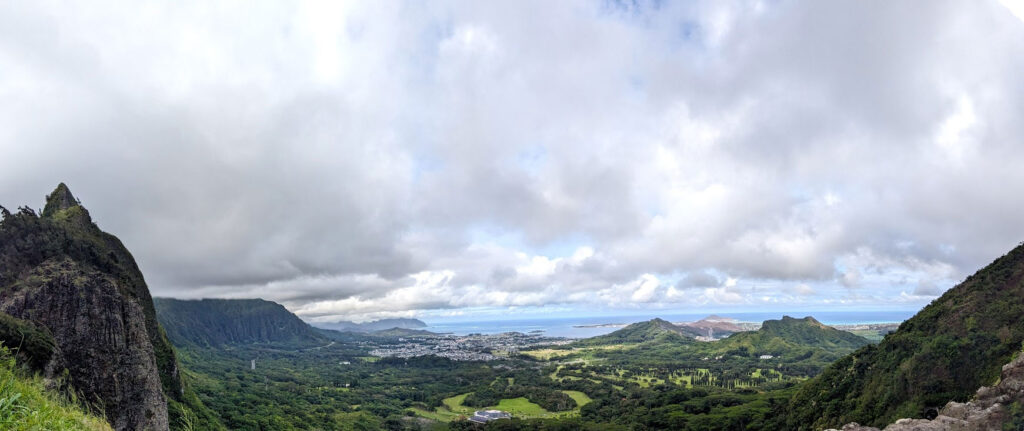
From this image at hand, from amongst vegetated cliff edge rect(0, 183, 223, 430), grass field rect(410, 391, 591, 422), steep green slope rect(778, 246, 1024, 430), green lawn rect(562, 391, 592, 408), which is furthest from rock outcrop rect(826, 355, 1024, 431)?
green lawn rect(562, 391, 592, 408)

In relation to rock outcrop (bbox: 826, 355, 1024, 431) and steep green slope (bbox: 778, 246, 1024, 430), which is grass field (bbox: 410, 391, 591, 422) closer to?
steep green slope (bbox: 778, 246, 1024, 430)

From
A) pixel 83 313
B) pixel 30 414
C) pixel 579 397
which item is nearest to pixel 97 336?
pixel 83 313

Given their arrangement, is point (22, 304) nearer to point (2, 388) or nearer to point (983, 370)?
point (2, 388)

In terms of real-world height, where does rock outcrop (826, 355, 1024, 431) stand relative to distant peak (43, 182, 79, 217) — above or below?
below

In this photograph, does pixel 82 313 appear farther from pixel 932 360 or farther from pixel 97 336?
pixel 932 360

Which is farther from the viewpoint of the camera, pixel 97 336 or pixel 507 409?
pixel 507 409

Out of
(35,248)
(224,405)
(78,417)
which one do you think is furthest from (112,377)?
(78,417)

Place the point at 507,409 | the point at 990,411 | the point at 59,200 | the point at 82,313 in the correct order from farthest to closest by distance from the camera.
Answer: the point at 507,409, the point at 59,200, the point at 82,313, the point at 990,411

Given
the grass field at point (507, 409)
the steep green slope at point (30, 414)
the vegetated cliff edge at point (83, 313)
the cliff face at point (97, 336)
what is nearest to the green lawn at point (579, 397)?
the grass field at point (507, 409)
